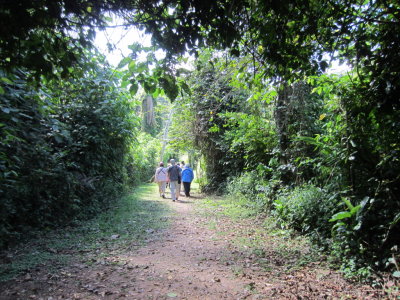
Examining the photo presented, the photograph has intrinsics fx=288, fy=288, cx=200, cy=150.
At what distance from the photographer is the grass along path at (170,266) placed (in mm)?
3891

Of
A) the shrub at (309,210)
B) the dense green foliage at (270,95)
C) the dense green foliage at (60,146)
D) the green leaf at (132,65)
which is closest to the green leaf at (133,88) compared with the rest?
the dense green foliage at (270,95)

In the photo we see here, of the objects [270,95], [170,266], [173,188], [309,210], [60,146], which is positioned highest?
[270,95]

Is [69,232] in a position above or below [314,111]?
below

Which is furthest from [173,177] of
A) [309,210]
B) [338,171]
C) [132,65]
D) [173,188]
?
[132,65]

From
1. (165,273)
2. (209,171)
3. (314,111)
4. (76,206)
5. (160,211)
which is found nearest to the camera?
(165,273)

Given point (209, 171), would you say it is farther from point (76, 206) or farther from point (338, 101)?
point (338, 101)

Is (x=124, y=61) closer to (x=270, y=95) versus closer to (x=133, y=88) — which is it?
(x=133, y=88)

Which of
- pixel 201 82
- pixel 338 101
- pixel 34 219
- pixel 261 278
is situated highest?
pixel 201 82

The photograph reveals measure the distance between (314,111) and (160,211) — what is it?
5963mm

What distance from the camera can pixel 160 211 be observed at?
1007cm

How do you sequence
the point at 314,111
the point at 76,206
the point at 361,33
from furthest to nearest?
the point at 314,111
the point at 76,206
the point at 361,33

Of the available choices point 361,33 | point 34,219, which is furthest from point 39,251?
point 361,33

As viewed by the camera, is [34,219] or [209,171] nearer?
[34,219]

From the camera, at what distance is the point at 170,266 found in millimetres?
4906
